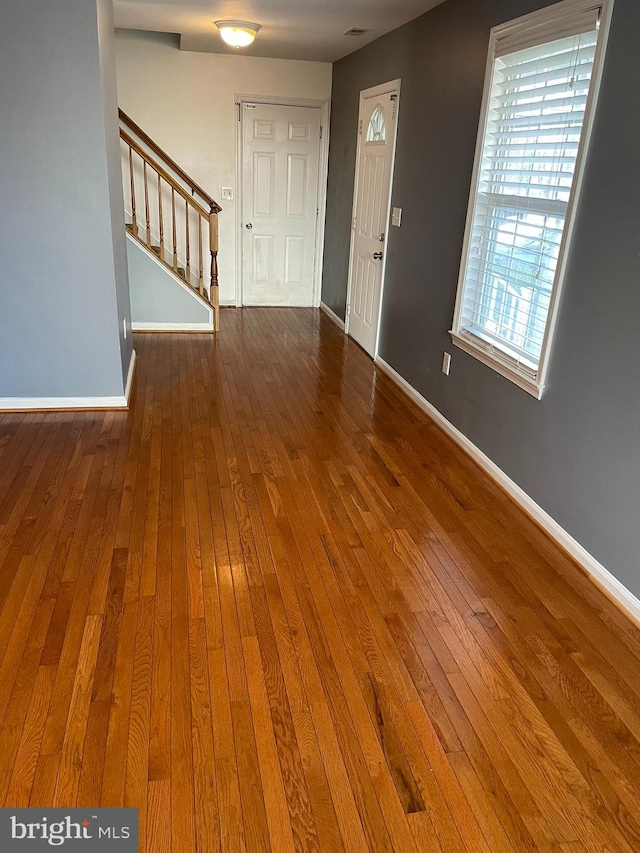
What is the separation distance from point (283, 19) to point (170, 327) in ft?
8.95

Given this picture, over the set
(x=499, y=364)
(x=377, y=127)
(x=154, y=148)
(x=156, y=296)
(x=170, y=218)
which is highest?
(x=377, y=127)

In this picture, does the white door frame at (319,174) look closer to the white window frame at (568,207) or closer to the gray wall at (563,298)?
the gray wall at (563,298)

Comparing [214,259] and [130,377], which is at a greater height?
[214,259]

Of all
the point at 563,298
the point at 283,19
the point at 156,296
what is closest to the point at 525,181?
the point at 563,298

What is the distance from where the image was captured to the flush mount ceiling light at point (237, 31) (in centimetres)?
478

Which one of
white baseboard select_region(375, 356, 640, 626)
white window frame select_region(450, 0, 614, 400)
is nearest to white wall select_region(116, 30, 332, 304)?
white window frame select_region(450, 0, 614, 400)

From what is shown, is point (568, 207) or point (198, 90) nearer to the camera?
point (568, 207)

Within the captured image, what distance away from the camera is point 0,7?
326cm

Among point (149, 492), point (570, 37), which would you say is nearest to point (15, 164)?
point (149, 492)

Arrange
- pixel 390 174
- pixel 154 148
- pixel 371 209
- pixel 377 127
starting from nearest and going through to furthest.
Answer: pixel 390 174, pixel 377 127, pixel 371 209, pixel 154 148

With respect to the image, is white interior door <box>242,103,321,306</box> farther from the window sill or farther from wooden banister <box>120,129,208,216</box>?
the window sill

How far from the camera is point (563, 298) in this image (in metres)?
2.80

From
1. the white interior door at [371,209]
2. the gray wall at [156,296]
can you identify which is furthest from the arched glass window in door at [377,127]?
the gray wall at [156,296]

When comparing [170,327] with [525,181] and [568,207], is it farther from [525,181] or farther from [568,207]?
[568,207]
